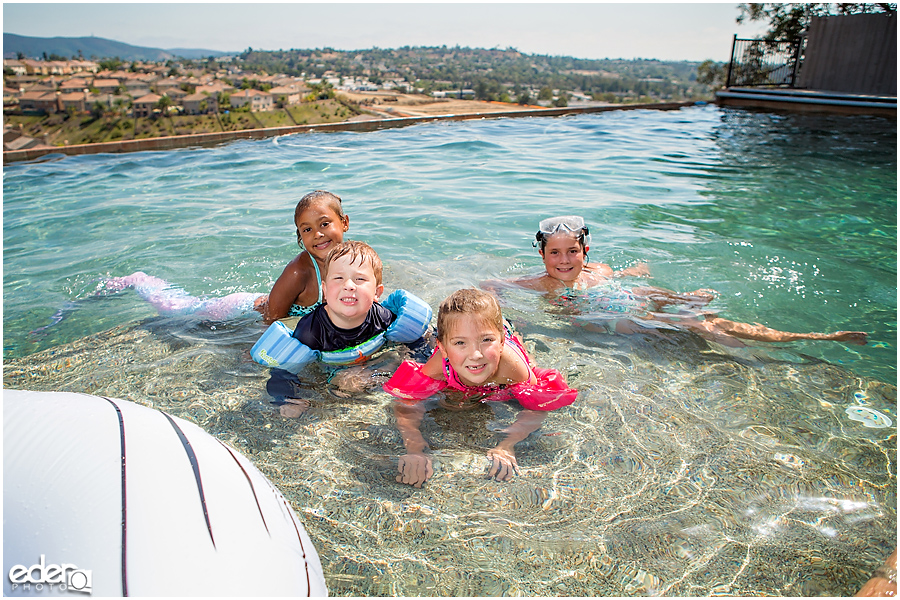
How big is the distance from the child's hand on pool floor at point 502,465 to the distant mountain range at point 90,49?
99.8 feet

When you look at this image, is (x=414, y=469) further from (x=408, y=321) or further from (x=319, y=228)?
(x=319, y=228)

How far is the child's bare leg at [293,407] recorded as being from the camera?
10.4 feet

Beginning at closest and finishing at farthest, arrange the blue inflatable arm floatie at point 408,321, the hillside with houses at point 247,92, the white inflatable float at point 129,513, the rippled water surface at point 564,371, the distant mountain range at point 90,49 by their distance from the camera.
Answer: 1. the white inflatable float at point 129,513
2. the rippled water surface at point 564,371
3. the blue inflatable arm floatie at point 408,321
4. the hillside with houses at point 247,92
5. the distant mountain range at point 90,49

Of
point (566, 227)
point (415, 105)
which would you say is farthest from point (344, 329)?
point (415, 105)

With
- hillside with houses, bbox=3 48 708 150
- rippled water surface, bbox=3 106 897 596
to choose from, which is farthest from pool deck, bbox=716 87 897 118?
rippled water surface, bbox=3 106 897 596

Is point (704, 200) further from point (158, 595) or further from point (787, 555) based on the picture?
point (158, 595)

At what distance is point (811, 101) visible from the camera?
1581cm

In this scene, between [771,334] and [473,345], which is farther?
[771,334]

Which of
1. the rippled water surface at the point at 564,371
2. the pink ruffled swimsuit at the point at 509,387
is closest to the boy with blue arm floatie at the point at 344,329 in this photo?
the rippled water surface at the point at 564,371

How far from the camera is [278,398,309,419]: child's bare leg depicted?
125 inches

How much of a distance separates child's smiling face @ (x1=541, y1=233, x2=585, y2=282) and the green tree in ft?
65.0

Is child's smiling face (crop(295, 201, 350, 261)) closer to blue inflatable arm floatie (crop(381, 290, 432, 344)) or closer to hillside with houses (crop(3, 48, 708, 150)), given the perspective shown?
blue inflatable arm floatie (crop(381, 290, 432, 344))

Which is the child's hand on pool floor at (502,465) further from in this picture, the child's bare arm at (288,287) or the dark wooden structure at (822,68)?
the dark wooden structure at (822,68)

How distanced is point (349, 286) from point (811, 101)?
17173 millimetres
